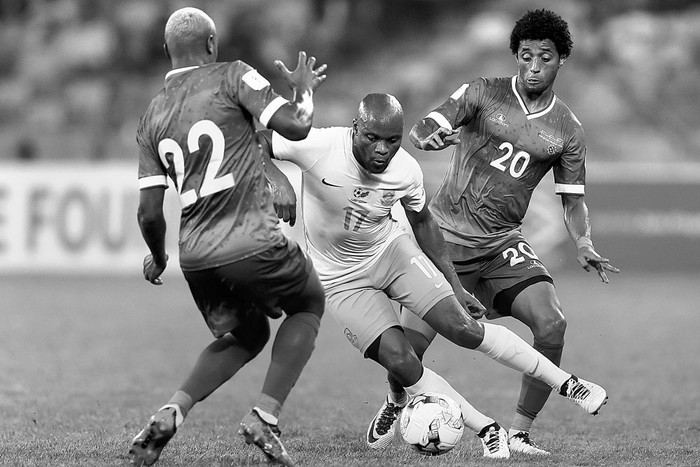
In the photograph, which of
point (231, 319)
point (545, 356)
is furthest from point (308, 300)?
point (545, 356)

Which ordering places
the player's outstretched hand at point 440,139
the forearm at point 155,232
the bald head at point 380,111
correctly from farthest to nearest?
the player's outstretched hand at point 440,139 < the bald head at point 380,111 < the forearm at point 155,232

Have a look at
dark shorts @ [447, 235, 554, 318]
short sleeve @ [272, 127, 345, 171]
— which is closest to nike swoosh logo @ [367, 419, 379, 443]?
dark shorts @ [447, 235, 554, 318]

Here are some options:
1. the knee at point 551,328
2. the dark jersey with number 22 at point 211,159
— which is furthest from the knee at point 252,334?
the knee at point 551,328

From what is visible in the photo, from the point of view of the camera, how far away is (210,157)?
4.99 metres

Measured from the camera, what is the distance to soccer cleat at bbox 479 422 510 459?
5641 mm

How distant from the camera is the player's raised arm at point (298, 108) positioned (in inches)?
189

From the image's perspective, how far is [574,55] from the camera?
1986 cm

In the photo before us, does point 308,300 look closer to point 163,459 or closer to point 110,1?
point 163,459

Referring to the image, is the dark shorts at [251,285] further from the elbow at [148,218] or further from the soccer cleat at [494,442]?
the soccer cleat at [494,442]

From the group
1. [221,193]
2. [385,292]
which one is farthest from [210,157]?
[385,292]

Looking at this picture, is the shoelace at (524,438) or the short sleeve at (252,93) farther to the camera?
the shoelace at (524,438)

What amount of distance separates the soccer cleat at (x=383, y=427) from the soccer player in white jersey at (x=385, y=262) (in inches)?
1.1

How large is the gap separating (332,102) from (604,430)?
1327cm

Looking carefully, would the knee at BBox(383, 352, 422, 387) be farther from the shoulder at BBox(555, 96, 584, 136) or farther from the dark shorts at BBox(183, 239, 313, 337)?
the shoulder at BBox(555, 96, 584, 136)
